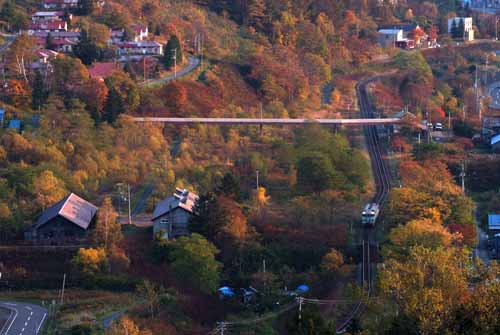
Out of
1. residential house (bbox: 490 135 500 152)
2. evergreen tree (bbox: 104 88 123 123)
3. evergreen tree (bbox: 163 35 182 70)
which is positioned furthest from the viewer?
evergreen tree (bbox: 163 35 182 70)

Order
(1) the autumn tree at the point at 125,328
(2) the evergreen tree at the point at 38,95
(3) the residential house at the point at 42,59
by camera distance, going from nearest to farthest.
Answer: (1) the autumn tree at the point at 125,328 < (2) the evergreen tree at the point at 38,95 < (3) the residential house at the point at 42,59

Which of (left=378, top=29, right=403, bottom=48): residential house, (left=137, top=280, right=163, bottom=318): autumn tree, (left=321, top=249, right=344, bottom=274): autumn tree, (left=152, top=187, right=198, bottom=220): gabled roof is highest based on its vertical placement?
(left=378, top=29, right=403, bottom=48): residential house

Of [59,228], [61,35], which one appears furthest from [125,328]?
[61,35]

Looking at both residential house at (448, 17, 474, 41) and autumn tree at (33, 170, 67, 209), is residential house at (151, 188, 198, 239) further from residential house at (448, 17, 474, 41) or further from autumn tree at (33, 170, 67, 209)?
residential house at (448, 17, 474, 41)

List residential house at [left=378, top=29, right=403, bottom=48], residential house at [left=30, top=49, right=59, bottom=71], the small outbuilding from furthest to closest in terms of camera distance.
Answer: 1. residential house at [left=378, top=29, right=403, bottom=48]
2. residential house at [left=30, top=49, right=59, bottom=71]
3. the small outbuilding

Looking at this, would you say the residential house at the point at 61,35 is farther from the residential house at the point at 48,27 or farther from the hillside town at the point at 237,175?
the residential house at the point at 48,27

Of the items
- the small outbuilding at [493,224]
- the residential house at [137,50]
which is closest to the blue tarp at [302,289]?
the small outbuilding at [493,224]

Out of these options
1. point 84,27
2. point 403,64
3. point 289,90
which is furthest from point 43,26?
point 403,64

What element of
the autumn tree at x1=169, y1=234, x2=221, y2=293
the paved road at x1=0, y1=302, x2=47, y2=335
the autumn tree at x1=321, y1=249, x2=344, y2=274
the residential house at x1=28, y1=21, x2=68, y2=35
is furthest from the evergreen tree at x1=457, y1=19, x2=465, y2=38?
the paved road at x1=0, y1=302, x2=47, y2=335
